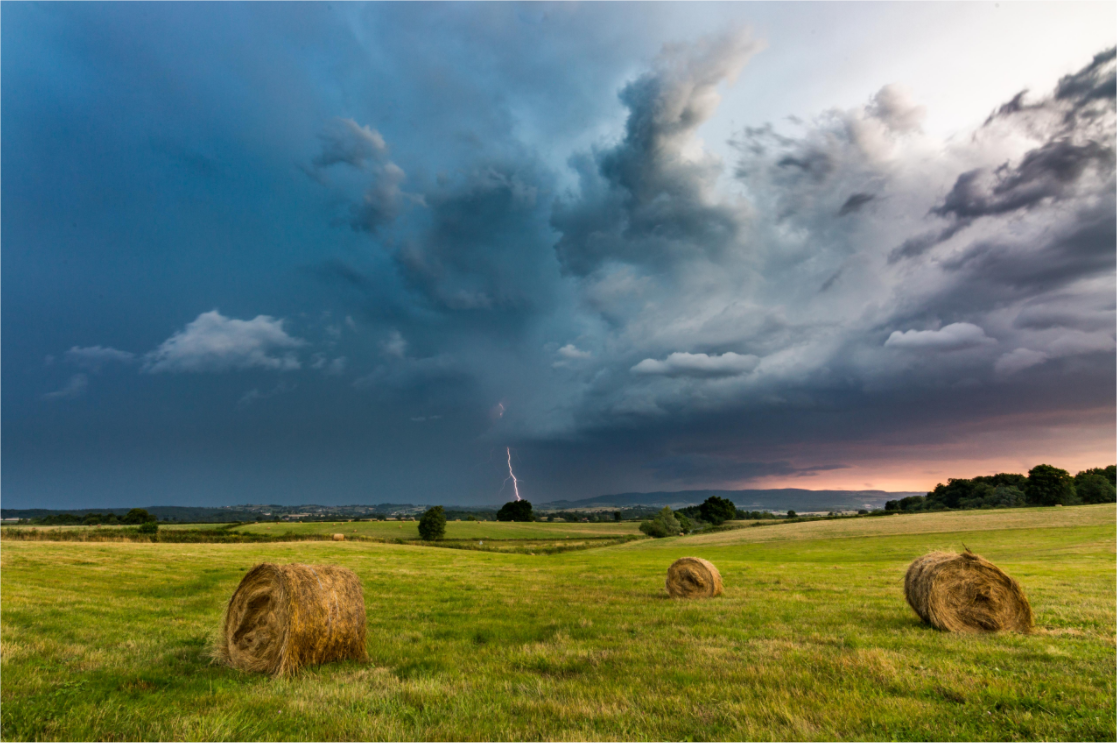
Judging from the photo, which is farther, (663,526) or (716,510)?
(716,510)

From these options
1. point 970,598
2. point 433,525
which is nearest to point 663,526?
point 433,525

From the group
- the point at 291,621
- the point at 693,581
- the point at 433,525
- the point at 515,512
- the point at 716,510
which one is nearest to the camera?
the point at 291,621

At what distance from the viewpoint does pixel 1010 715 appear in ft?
18.6

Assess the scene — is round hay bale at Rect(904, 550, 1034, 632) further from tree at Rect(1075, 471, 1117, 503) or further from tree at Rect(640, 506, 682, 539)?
tree at Rect(1075, 471, 1117, 503)

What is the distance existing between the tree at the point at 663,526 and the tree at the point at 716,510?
25.0 metres

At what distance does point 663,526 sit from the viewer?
10412cm

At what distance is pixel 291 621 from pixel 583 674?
198 inches

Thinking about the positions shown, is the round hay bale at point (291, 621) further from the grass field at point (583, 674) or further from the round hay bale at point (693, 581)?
the round hay bale at point (693, 581)

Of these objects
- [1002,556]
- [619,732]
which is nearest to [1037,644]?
[619,732]

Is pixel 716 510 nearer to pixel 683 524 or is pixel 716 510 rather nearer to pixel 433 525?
pixel 683 524

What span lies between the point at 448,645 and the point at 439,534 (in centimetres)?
8373

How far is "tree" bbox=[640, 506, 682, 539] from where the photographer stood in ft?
340

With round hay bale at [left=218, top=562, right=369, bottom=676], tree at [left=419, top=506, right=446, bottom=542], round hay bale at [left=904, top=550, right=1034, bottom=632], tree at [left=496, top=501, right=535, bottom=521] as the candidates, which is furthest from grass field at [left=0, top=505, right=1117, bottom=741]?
tree at [left=496, top=501, right=535, bottom=521]

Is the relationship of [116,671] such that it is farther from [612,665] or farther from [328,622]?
[612,665]
